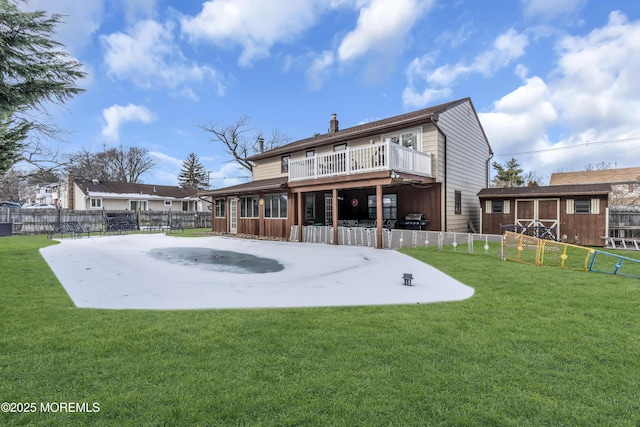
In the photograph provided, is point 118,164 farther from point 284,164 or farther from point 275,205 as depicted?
point 275,205

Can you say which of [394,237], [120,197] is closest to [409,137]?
[394,237]

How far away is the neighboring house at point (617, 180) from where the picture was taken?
20203 millimetres

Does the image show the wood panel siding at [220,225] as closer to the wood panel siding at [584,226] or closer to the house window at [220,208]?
the house window at [220,208]

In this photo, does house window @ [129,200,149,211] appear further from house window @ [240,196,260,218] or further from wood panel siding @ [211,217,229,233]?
house window @ [240,196,260,218]

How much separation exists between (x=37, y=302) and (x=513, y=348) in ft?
21.4

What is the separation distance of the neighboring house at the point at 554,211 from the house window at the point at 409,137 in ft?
13.2

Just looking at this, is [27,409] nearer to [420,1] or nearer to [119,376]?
[119,376]

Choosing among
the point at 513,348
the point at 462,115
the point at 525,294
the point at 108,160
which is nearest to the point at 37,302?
the point at 513,348

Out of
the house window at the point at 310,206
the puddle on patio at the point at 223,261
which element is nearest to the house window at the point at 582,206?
the house window at the point at 310,206

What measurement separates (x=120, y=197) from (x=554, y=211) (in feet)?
117

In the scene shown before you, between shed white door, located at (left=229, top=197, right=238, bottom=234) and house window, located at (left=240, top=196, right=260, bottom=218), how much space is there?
718 millimetres

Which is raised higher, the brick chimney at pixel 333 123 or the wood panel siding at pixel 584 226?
the brick chimney at pixel 333 123

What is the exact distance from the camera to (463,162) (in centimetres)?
1466

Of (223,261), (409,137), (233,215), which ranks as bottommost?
(223,261)
